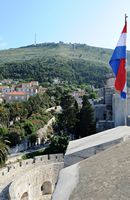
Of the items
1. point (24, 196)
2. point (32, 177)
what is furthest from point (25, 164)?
point (24, 196)

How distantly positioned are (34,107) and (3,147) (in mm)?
27775

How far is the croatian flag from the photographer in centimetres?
1316

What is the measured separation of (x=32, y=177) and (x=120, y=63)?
6.63m

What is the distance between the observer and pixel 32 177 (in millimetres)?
16172

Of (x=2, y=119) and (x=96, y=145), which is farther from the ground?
(x=96, y=145)

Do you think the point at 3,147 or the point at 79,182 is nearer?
the point at 79,182

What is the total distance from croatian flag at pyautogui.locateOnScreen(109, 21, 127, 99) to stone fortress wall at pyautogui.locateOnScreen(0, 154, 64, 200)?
5.46m

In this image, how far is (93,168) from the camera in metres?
7.61

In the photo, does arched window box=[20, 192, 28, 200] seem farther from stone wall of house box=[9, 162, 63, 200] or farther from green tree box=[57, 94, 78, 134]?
green tree box=[57, 94, 78, 134]

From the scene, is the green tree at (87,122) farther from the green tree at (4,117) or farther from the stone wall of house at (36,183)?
the stone wall of house at (36,183)

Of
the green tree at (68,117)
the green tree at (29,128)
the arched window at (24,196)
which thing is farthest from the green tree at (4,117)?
the arched window at (24,196)

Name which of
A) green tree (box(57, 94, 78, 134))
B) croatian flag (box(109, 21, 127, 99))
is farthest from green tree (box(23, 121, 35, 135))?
croatian flag (box(109, 21, 127, 99))

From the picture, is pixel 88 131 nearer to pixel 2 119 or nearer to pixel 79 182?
pixel 2 119

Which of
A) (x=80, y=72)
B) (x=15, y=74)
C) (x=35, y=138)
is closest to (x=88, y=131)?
(x=35, y=138)
